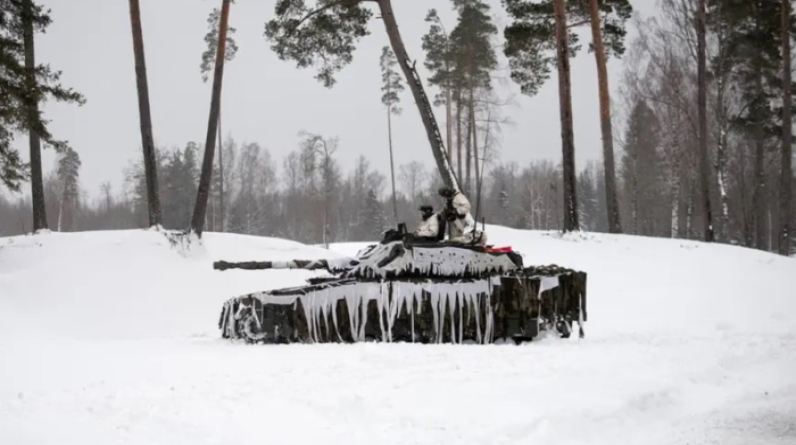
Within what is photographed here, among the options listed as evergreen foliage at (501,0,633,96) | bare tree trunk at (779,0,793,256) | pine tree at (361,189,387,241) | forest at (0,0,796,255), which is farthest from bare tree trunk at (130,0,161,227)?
pine tree at (361,189,387,241)

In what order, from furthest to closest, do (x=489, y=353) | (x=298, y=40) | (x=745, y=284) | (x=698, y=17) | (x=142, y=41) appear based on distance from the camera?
(x=698, y=17) < (x=298, y=40) < (x=142, y=41) < (x=745, y=284) < (x=489, y=353)

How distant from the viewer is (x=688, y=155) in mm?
29656

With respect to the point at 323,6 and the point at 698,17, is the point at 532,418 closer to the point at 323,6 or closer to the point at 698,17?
the point at 323,6

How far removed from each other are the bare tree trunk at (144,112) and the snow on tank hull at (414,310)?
8402 millimetres

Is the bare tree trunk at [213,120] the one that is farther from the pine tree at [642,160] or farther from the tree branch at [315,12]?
the pine tree at [642,160]

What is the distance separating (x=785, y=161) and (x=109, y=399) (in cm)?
2028

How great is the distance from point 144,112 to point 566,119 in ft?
35.1

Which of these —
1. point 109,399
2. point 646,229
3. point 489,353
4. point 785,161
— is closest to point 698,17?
point 785,161

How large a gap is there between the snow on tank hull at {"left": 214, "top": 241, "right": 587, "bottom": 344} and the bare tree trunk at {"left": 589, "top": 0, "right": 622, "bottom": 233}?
33.6 feet

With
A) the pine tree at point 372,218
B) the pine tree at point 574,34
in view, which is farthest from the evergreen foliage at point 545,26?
the pine tree at point 372,218

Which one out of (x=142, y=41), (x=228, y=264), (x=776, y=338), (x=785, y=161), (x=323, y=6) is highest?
(x=323, y=6)

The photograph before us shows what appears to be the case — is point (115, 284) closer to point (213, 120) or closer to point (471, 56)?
point (213, 120)

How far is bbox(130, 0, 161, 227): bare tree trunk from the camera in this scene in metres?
14.7

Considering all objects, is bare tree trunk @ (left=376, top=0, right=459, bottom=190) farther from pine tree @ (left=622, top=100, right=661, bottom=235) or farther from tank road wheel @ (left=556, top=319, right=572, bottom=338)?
pine tree @ (left=622, top=100, right=661, bottom=235)
